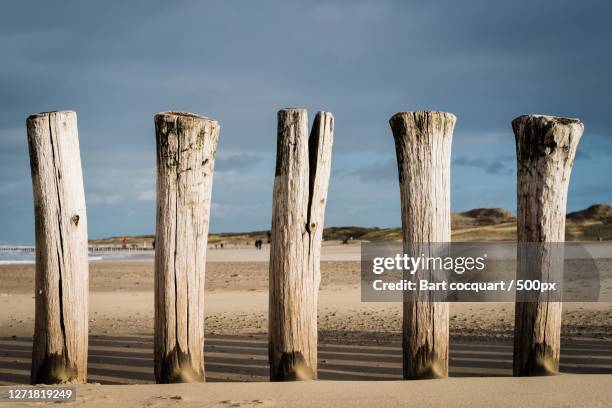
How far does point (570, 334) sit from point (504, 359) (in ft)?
7.40

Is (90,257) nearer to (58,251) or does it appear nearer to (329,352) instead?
(329,352)

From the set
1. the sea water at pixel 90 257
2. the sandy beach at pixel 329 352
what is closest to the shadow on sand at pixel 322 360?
the sandy beach at pixel 329 352

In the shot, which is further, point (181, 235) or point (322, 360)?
point (322, 360)

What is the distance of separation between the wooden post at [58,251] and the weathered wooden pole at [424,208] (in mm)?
2683

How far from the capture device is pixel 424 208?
18.5ft

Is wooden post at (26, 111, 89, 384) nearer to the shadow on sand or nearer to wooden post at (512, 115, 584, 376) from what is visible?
the shadow on sand

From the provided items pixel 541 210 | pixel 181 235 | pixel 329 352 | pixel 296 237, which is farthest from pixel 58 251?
pixel 541 210

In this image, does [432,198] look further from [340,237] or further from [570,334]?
[340,237]

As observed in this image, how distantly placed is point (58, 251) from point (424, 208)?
3.01 metres

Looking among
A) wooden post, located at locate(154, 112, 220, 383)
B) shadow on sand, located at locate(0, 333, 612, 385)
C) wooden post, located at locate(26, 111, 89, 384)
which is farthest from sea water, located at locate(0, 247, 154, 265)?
wooden post, located at locate(154, 112, 220, 383)

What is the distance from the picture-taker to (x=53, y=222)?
18.9 feet

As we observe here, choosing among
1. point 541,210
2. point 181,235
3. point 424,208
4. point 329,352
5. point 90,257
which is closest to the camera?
point 181,235

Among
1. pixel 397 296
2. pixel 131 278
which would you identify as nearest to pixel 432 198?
pixel 397 296

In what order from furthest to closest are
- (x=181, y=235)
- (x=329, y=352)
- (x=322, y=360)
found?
(x=329, y=352) < (x=322, y=360) < (x=181, y=235)
